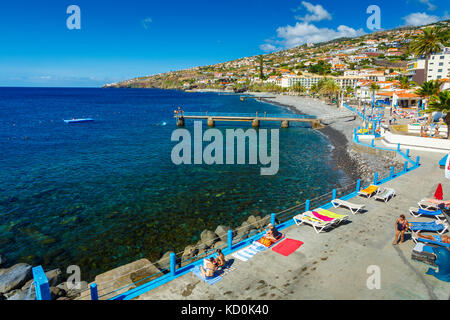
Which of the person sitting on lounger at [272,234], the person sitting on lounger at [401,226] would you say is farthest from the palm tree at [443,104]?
the person sitting on lounger at [272,234]

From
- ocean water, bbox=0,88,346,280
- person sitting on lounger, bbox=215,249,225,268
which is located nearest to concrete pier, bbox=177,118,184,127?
ocean water, bbox=0,88,346,280

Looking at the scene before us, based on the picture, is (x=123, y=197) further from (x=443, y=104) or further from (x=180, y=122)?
(x=180, y=122)

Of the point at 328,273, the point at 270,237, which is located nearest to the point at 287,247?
the point at 270,237

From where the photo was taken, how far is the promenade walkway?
708cm

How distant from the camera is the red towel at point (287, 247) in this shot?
9055 mm

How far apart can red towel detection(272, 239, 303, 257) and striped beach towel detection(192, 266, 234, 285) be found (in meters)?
1.87

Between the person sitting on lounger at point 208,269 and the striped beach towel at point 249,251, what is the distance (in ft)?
4.17

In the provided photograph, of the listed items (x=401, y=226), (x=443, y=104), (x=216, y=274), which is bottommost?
(x=216, y=274)

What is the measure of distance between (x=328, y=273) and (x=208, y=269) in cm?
348

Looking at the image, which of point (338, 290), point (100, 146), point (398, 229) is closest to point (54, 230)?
point (338, 290)

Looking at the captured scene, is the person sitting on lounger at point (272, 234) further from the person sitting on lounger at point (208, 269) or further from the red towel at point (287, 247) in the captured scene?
the person sitting on lounger at point (208, 269)

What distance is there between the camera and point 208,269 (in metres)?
7.62

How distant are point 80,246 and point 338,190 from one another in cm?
1591
